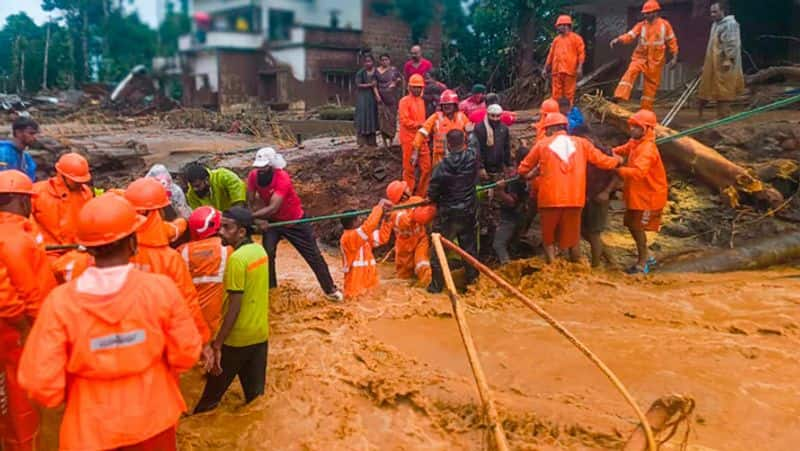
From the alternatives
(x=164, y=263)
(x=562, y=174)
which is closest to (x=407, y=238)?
(x=562, y=174)

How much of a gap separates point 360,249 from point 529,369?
2369 millimetres

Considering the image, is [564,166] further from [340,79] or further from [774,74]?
[340,79]

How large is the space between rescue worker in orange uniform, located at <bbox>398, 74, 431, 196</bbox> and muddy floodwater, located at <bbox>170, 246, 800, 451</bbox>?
7.69ft

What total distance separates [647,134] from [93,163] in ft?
29.3

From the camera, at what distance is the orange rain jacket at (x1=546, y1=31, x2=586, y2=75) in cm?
954

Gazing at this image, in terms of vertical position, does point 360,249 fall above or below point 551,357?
above

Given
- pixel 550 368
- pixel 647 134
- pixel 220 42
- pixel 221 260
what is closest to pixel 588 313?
pixel 550 368

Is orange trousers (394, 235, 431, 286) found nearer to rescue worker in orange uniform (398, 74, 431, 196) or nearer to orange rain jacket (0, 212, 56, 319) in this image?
rescue worker in orange uniform (398, 74, 431, 196)

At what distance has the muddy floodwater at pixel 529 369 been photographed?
12.5ft

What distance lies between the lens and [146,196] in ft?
12.9

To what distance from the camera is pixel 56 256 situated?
15.6ft

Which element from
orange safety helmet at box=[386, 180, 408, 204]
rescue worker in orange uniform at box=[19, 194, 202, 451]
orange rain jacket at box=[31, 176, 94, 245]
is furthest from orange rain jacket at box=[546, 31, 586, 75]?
rescue worker in orange uniform at box=[19, 194, 202, 451]

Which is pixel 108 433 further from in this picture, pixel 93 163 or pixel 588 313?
pixel 93 163

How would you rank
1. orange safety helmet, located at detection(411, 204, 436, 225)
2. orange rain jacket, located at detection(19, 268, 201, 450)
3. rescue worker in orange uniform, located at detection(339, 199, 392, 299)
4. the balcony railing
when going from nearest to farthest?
orange rain jacket, located at detection(19, 268, 201, 450) < the balcony railing < rescue worker in orange uniform, located at detection(339, 199, 392, 299) < orange safety helmet, located at detection(411, 204, 436, 225)
